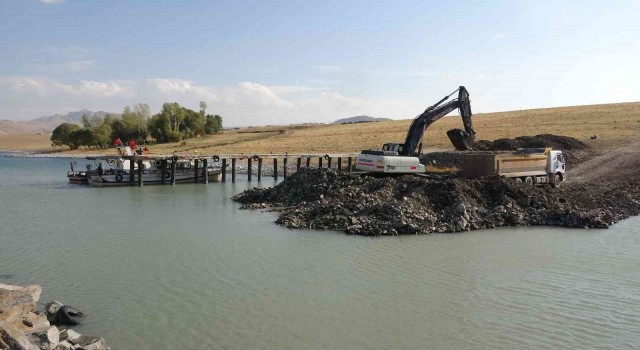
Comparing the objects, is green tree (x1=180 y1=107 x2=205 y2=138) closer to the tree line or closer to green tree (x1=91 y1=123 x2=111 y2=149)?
the tree line

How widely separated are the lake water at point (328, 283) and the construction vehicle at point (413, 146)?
7344mm

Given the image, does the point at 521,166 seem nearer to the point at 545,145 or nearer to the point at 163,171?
the point at 545,145

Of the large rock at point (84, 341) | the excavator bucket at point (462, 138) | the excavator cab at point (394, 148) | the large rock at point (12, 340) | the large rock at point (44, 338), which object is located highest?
the excavator bucket at point (462, 138)

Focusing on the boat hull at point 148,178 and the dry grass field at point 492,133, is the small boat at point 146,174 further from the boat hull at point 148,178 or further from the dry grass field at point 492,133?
the dry grass field at point 492,133

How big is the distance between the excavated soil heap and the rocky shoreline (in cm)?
1176

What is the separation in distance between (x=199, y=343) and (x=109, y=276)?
218 inches

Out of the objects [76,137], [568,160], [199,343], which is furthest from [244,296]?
[76,137]

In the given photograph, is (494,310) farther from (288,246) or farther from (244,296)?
(288,246)

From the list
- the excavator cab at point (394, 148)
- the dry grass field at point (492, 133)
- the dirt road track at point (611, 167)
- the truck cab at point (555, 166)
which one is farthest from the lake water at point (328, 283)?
the dry grass field at point (492, 133)

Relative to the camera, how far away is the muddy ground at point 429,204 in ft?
66.8

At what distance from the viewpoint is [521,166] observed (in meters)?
26.4

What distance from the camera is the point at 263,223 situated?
2242cm

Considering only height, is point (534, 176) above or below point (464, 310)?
above

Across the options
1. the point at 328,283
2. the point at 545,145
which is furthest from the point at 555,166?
the point at 328,283
